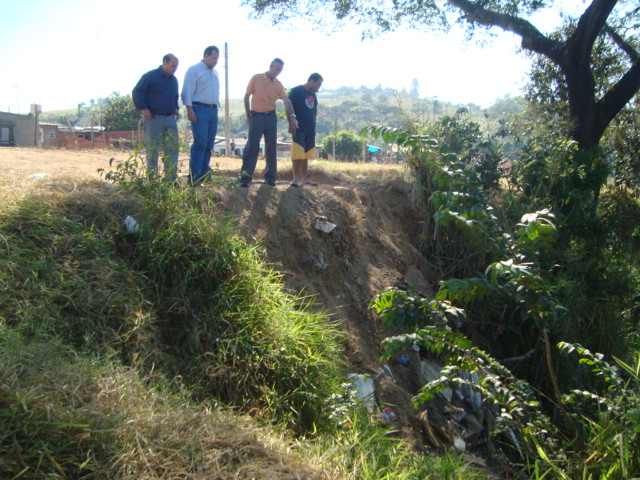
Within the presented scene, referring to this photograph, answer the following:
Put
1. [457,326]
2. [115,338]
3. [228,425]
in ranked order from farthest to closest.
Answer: [457,326]
[115,338]
[228,425]

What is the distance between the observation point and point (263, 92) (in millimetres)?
6625

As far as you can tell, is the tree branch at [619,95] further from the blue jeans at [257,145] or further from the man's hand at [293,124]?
the blue jeans at [257,145]

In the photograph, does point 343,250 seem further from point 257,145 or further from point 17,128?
point 17,128

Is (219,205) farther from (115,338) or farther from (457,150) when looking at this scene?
(457,150)

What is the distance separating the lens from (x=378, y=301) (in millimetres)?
3943

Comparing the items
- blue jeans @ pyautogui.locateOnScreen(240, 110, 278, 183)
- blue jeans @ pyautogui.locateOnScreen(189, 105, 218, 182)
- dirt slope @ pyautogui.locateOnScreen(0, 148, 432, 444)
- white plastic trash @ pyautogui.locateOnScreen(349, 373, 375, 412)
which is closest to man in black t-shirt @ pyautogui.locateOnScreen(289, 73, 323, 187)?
blue jeans @ pyautogui.locateOnScreen(240, 110, 278, 183)

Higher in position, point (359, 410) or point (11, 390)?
point (11, 390)

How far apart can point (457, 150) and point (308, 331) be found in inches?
205

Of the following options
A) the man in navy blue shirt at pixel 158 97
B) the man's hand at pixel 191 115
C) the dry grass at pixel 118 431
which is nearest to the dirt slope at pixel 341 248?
the man in navy blue shirt at pixel 158 97

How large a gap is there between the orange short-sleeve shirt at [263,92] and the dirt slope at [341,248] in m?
0.95

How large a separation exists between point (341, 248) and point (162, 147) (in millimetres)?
2236

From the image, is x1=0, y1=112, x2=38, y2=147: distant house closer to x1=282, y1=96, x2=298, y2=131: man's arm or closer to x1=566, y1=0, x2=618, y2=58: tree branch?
x1=282, y1=96, x2=298, y2=131: man's arm

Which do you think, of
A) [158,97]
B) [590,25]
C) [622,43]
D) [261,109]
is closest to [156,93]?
[158,97]

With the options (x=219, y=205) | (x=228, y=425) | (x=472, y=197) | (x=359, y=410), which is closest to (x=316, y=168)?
(x=219, y=205)
